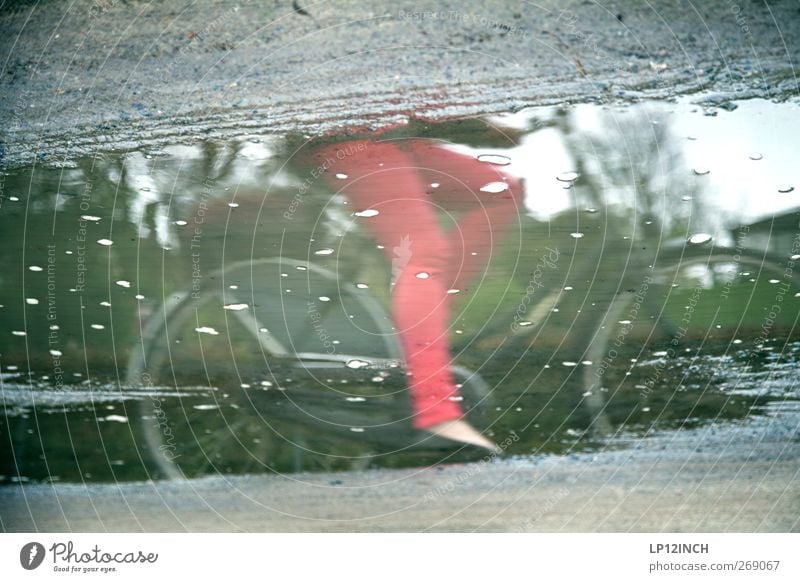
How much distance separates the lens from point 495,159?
36.0 inches

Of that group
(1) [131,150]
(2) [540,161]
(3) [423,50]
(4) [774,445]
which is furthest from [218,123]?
(4) [774,445]

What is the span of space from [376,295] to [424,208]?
13 cm

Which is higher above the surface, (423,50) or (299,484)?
(423,50)

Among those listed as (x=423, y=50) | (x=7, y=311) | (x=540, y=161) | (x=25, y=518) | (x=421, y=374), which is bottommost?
(x=25, y=518)

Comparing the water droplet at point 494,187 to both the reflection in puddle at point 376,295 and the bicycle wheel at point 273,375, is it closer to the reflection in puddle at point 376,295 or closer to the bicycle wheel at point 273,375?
the reflection in puddle at point 376,295

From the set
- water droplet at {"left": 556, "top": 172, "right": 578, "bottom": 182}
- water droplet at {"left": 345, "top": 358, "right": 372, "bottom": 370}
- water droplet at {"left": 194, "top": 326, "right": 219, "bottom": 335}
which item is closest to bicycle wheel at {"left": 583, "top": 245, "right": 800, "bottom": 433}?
water droplet at {"left": 556, "top": 172, "right": 578, "bottom": 182}

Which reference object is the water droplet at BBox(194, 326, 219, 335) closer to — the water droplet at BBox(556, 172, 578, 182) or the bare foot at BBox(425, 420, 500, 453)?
the bare foot at BBox(425, 420, 500, 453)

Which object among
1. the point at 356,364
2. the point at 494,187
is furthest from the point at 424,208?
the point at 356,364

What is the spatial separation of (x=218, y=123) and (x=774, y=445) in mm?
852

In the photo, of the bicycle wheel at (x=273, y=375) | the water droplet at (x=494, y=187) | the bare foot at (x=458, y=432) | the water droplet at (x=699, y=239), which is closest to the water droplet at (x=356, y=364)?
the bicycle wheel at (x=273, y=375)

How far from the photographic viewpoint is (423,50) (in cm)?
91

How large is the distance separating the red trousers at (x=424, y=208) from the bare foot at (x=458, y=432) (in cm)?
14
